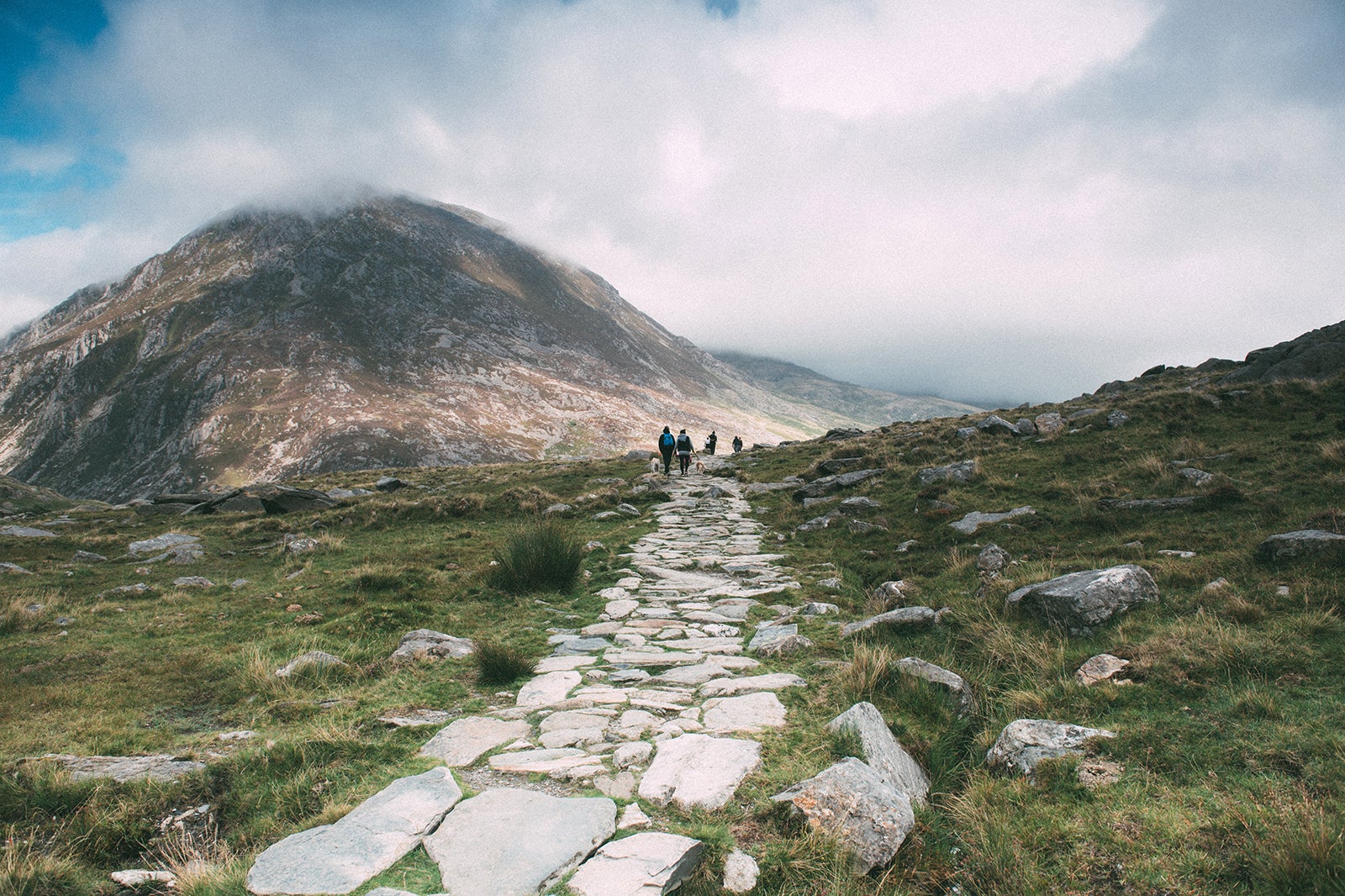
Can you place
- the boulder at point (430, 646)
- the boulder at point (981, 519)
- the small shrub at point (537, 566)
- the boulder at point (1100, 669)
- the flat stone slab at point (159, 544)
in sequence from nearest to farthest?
the boulder at point (1100, 669) < the boulder at point (430, 646) < the small shrub at point (537, 566) < the boulder at point (981, 519) < the flat stone slab at point (159, 544)

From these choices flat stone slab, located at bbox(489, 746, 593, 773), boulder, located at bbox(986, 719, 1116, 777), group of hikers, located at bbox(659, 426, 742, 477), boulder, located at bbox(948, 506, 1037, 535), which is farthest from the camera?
group of hikers, located at bbox(659, 426, 742, 477)

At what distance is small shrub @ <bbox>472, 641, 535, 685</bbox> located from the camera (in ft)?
20.3

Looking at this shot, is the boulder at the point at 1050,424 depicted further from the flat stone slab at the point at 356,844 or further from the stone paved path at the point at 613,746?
the flat stone slab at the point at 356,844

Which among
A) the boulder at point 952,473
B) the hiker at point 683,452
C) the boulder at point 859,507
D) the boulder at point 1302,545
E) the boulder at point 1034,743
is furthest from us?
the hiker at point 683,452

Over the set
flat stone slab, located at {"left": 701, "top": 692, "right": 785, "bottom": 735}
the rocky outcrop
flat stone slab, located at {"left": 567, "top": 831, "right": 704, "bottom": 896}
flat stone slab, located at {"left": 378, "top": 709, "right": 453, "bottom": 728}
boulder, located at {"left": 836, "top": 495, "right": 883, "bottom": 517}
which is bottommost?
flat stone slab, located at {"left": 378, "top": 709, "right": 453, "bottom": 728}

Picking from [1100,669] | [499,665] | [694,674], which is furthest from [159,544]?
[1100,669]

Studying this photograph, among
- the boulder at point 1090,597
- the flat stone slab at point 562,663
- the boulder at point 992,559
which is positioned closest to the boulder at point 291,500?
the flat stone slab at point 562,663

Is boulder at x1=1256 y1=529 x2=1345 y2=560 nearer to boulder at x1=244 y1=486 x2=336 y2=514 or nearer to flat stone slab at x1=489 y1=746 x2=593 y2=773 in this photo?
flat stone slab at x1=489 y1=746 x2=593 y2=773

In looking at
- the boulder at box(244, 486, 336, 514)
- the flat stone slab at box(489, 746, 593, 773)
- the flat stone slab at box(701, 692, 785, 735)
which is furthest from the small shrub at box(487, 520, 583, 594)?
the boulder at box(244, 486, 336, 514)

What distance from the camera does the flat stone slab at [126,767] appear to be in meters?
4.03

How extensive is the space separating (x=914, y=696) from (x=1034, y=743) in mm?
1039

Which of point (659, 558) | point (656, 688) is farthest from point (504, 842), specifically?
point (659, 558)

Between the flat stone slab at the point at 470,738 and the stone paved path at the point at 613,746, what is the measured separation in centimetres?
1

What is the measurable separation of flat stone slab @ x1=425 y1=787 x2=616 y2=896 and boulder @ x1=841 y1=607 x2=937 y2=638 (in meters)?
4.21
